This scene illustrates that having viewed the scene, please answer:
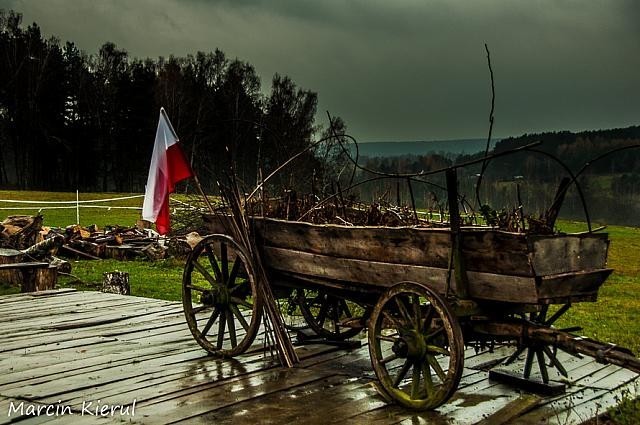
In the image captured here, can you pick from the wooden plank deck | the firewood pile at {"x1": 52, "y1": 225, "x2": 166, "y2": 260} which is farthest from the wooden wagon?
the firewood pile at {"x1": 52, "y1": 225, "x2": 166, "y2": 260}

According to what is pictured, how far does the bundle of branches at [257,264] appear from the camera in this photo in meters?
5.79

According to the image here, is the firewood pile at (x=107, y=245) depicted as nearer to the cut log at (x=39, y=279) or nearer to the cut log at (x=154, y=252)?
the cut log at (x=154, y=252)

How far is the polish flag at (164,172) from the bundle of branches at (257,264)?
0.84 m

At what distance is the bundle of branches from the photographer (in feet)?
19.0

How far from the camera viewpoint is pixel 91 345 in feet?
21.7

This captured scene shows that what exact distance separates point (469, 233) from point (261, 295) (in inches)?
76.8

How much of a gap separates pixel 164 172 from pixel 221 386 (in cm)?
249

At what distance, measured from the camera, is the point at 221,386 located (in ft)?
17.0

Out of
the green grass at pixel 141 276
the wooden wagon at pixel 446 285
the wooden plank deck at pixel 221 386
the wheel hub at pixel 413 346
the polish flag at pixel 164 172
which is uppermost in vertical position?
A: the polish flag at pixel 164 172

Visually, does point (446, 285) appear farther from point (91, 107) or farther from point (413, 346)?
point (91, 107)

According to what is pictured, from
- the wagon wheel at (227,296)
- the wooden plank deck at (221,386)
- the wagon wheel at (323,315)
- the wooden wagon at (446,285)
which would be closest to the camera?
the wooden wagon at (446,285)

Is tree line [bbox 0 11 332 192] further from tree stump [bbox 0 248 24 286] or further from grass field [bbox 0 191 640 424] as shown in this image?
tree stump [bbox 0 248 24 286]

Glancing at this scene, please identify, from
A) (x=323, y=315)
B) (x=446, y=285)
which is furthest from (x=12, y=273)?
(x=446, y=285)

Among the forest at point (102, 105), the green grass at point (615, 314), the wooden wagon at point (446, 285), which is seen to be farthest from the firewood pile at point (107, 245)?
the forest at point (102, 105)
